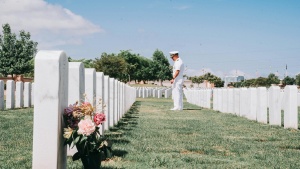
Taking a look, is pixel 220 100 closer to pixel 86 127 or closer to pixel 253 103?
pixel 253 103

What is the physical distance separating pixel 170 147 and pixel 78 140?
242 cm

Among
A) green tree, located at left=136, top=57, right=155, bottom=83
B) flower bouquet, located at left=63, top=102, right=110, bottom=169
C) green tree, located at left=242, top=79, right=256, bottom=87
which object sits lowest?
flower bouquet, located at left=63, top=102, right=110, bottom=169

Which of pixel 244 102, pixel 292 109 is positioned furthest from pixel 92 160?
pixel 244 102

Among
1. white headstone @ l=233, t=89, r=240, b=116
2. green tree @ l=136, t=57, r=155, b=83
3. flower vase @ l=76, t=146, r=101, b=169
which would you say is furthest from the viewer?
green tree @ l=136, t=57, r=155, b=83

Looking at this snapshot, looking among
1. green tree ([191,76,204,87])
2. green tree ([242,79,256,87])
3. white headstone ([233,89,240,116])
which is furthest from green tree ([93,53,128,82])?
white headstone ([233,89,240,116])

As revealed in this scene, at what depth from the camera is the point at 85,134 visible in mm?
3674

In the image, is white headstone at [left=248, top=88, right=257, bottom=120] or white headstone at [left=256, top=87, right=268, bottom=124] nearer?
white headstone at [left=256, top=87, right=268, bottom=124]

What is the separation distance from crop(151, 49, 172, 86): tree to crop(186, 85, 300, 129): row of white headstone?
9409 centimetres

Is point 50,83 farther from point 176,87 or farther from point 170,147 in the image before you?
point 176,87

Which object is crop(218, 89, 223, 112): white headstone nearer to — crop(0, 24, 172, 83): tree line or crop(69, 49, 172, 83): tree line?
crop(0, 24, 172, 83): tree line

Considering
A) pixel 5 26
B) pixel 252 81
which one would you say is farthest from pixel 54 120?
pixel 252 81

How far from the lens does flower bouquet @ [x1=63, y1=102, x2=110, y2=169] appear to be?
A: 367 cm

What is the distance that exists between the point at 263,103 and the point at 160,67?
9992 centimetres

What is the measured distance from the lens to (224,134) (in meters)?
7.64
